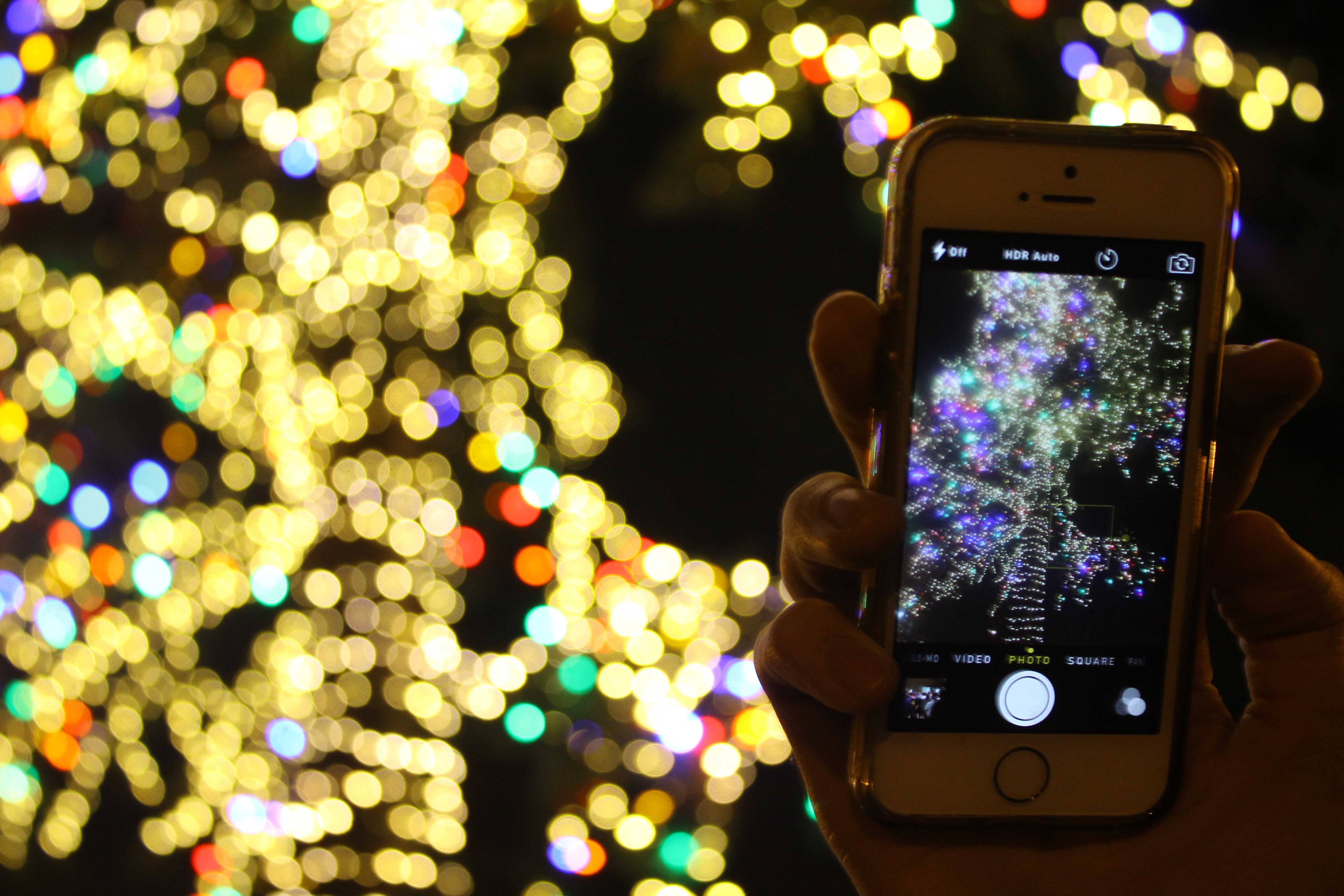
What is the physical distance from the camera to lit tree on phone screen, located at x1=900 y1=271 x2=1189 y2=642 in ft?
2.02

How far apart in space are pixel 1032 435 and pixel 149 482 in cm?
123

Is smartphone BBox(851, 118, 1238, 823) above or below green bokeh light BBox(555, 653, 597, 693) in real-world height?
above

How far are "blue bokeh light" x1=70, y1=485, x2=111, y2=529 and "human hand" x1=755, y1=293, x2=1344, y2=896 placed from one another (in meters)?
1.11

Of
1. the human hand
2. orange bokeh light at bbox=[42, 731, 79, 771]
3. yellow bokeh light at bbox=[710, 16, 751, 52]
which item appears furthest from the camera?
orange bokeh light at bbox=[42, 731, 79, 771]

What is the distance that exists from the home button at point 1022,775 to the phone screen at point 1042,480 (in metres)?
0.02

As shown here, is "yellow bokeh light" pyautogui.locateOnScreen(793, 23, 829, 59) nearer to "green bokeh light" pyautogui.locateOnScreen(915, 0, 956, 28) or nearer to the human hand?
"green bokeh light" pyautogui.locateOnScreen(915, 0, 956, 28)

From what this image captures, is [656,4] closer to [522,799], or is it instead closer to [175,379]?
[175,379]

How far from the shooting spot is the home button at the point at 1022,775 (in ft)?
1.99

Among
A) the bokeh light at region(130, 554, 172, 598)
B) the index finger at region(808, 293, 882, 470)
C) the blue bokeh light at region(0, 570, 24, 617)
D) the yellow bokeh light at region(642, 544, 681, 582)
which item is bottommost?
the blue bokeh light at region(0, 570, 24, 617)

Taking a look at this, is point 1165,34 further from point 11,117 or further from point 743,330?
point 11,117

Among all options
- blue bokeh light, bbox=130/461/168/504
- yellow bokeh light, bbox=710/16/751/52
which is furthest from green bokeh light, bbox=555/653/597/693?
yellow bokeh light, bbox=710/16/751/52

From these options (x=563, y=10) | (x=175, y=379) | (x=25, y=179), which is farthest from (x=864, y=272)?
(x=25, y=179)

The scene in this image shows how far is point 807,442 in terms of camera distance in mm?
1432

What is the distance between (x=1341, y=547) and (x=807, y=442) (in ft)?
3.07
